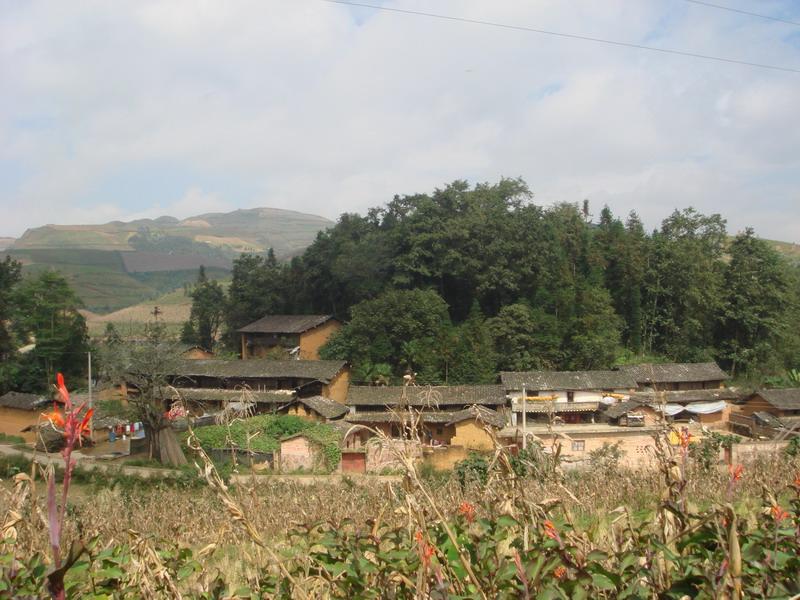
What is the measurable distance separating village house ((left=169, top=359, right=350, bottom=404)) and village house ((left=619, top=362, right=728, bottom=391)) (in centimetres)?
1075

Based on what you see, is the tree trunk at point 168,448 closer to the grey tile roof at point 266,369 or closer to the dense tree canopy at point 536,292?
the grey tile roof at point 266,369

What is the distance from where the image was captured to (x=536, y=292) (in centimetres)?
2588

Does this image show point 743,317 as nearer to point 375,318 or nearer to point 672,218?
point 672,218

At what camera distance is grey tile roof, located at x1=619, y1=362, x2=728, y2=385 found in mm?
24375

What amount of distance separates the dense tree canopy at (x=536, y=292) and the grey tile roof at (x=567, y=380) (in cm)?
111

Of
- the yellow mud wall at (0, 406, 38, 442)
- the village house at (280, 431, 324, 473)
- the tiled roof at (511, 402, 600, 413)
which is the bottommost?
the yellow mud wall at (0, 406, 38, 442)

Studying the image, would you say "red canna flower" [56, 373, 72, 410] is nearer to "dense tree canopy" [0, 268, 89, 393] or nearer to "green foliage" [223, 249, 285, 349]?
"dense tree canopy" [0, 268, 89, 393]

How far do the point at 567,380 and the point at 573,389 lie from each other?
1.32 ft

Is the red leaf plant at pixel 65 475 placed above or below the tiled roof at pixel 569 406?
above

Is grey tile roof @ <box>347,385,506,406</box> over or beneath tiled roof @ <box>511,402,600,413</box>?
over

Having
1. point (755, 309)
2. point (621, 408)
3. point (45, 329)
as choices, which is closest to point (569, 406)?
point (621, 408)

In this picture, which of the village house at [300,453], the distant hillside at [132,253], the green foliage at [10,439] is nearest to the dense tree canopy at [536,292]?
the village house at [300,453]

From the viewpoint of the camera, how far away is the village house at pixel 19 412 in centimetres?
2392

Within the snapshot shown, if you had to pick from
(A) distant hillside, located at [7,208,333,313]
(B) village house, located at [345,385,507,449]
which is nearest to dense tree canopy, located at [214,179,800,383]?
(B) village house, located at [345,385,507,449]
